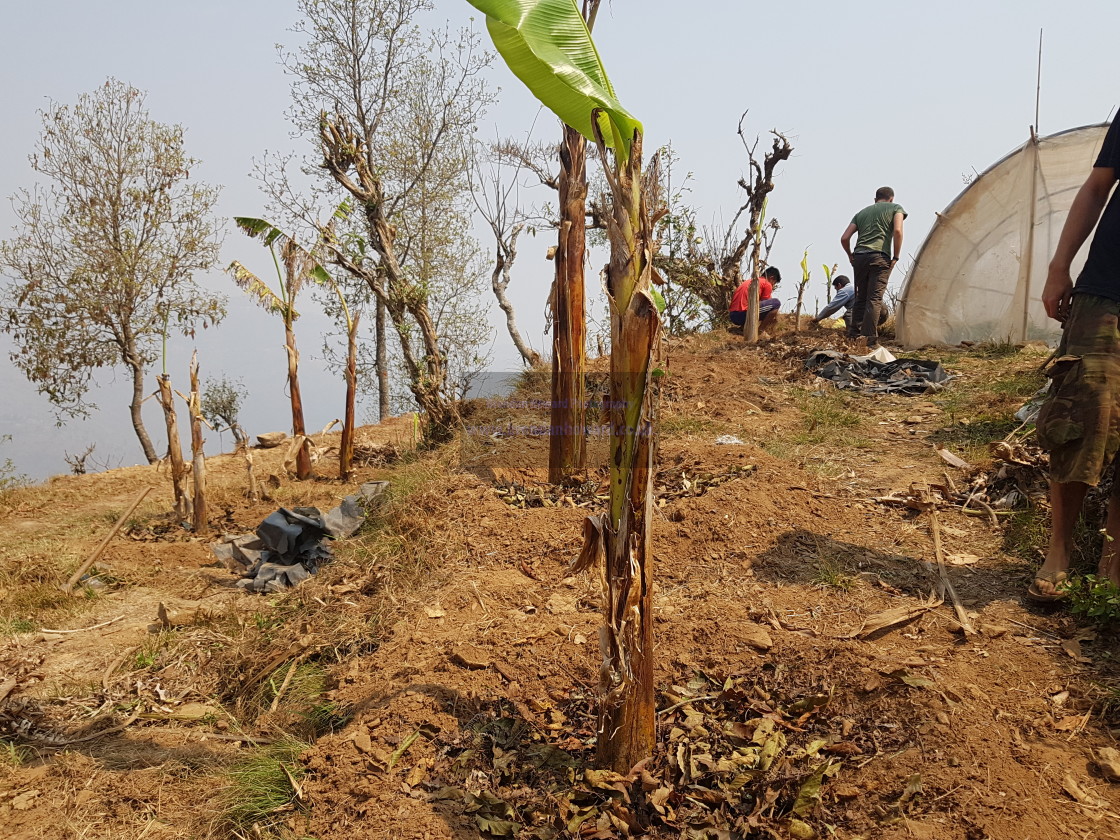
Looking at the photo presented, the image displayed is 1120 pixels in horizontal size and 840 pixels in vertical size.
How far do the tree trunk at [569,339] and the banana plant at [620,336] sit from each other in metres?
3.11

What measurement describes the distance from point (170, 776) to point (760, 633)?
2.65 metres

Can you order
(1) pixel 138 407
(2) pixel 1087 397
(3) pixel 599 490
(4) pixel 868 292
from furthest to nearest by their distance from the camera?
(1) pixel 138 407, (4) pixel 868 292, (3) pixel 599 490, (2) pixel 1087 397

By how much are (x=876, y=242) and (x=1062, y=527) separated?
24.0 feet

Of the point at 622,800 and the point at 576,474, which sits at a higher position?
the point at 576,474

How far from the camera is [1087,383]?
9.14ft

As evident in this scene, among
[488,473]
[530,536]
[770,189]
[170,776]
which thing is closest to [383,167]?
[770,189]

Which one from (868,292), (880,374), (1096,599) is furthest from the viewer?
(868,292)

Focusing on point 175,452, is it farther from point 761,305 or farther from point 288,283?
point 761,305

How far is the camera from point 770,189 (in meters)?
10.2

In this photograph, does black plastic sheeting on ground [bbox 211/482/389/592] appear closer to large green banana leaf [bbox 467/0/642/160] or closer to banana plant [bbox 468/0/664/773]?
banana plant [bbox 468/0/664/773]

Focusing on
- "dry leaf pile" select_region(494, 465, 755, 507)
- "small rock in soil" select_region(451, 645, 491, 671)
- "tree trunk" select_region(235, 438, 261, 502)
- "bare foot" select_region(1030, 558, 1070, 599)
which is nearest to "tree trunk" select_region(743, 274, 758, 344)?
"dry leaf pile" select_region(494, 465, 755, 507)

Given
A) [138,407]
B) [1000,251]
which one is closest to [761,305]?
[1000,251]

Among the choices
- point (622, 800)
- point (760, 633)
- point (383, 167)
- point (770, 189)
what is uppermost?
point (383, 167)

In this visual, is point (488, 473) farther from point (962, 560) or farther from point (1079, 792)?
point (1079, 792)
